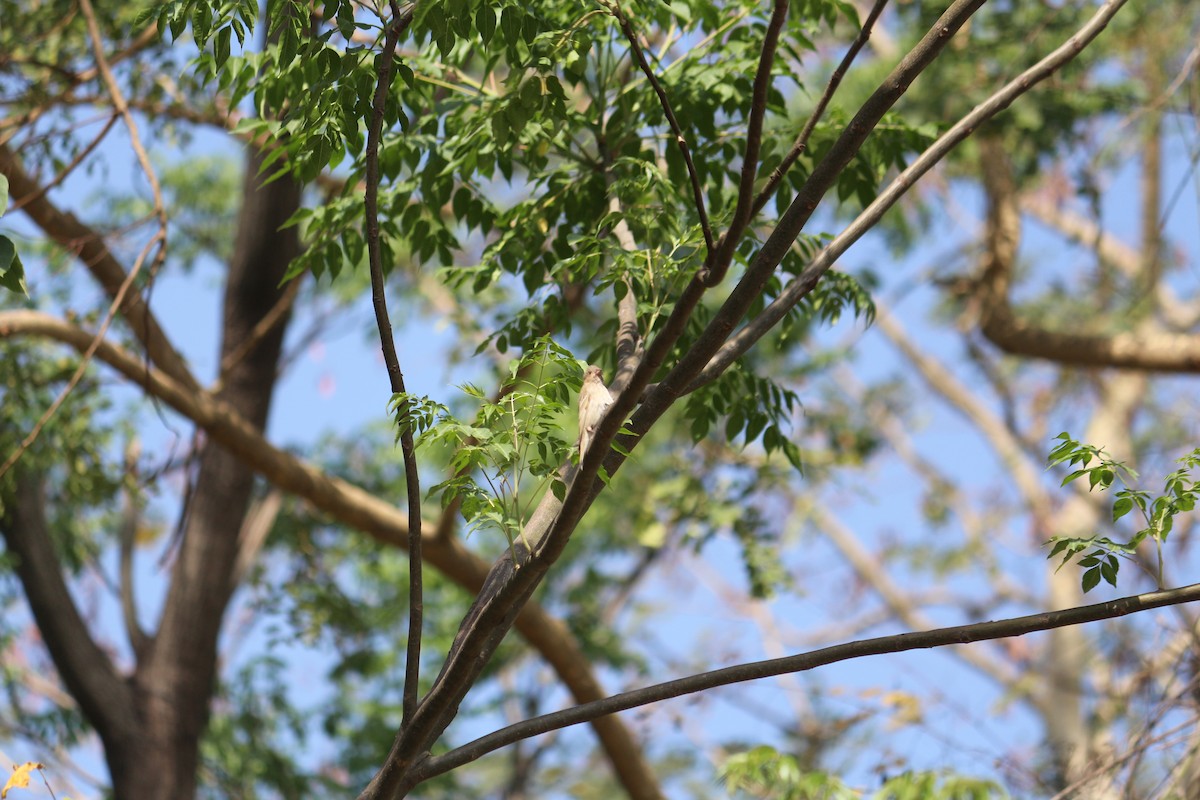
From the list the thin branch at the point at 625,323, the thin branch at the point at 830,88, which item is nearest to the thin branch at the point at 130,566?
the thin branch at the point at 625,323

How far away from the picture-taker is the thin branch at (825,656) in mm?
1773

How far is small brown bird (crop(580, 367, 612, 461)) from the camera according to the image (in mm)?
2006

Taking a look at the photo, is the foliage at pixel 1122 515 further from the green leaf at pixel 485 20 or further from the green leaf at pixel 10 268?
the green leaf at pixel 10 268

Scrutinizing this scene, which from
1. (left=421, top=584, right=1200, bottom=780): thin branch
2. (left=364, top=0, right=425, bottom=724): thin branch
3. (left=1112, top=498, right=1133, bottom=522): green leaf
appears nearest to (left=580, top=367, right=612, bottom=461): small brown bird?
(left=364, top=0, right=425, bottom=724): thin branch

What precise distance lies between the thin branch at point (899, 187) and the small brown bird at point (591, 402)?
17cm

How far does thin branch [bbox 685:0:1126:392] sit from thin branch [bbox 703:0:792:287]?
26cm

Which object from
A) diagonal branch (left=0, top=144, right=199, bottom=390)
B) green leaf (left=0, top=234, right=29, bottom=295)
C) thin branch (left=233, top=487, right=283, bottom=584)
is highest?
thin branch (left=233, top=487, right=283, bottom=584)

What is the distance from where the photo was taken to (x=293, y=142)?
7.08 ft

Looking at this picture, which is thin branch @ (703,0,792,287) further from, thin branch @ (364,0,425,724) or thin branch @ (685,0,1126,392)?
thin branch @ (364,0,425,724)

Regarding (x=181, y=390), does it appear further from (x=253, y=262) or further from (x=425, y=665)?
(x=425, y=665)

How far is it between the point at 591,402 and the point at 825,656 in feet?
1.89

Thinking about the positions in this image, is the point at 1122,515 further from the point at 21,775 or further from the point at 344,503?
the point at 344,503

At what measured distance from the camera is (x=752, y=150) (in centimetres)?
166

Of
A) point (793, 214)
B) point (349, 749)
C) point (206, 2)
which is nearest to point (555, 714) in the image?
point (793, 214)
